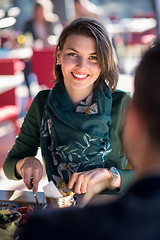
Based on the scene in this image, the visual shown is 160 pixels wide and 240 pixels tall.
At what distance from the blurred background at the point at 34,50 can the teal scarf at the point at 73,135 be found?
30cm

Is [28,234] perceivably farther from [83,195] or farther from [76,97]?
[76,97]

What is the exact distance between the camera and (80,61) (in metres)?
1.45

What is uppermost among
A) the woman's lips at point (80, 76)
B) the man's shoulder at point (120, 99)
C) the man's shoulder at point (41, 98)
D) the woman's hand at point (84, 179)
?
the woman's lips at point (80, 76)

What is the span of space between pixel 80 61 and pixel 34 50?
9.04 feet

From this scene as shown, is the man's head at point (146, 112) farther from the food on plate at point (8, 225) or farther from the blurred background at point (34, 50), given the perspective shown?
the food on plate at point (8, 225)

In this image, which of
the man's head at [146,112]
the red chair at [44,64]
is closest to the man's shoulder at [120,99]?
the man's head at [146,112]

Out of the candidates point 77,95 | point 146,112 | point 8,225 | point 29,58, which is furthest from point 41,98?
point 29,58

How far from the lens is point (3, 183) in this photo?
3049 mm

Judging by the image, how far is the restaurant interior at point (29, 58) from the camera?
11.3 ft

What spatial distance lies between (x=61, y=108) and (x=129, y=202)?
1142mm

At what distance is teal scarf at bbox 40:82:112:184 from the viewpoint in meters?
1.47

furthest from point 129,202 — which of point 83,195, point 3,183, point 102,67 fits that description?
point 3,183

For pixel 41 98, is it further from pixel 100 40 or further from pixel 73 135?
pixel 100 40

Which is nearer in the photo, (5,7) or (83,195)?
(83,195)
